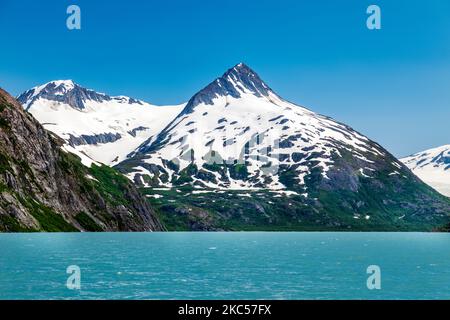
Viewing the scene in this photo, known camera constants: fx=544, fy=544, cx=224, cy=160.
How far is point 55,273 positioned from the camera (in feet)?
249

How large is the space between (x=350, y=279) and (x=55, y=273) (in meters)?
41.7

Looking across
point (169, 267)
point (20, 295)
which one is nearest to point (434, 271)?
point (169, 267)
